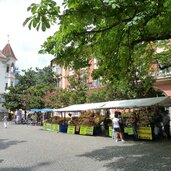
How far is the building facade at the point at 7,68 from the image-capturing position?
210 ft

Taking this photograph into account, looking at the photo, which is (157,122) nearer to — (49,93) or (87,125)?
(87,125)

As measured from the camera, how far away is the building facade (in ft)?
210

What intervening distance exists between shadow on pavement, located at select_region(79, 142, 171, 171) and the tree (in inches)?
132

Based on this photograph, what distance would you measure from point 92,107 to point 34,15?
63.8 feet

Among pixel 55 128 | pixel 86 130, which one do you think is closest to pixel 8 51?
pixel 55 128

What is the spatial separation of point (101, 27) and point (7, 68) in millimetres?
62769

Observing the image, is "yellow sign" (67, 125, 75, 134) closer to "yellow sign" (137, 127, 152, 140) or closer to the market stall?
the market stall

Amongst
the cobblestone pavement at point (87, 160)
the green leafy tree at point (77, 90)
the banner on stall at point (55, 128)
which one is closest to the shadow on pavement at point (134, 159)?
the cobblestone pavement at point (87, 160)

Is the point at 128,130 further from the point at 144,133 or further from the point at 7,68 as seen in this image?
the point at 7,68

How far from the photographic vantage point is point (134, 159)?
39.1 ft

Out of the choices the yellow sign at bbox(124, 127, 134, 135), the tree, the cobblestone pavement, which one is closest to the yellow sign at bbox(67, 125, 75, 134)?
the yellow sign at bbox(124, 127, 134, 135)

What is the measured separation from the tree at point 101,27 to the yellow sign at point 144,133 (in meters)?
6.58

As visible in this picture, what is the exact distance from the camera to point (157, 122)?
1888 centimetres

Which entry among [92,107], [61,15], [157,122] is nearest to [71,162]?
[61,15]
